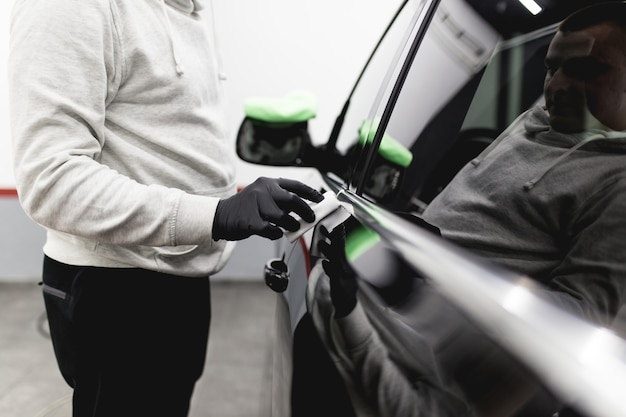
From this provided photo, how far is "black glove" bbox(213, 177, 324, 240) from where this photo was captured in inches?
30.3

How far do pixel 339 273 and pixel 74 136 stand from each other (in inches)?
Answer: 20.4

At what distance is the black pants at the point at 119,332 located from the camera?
37.1 inches

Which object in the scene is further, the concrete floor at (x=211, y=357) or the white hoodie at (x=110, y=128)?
the concrete floor at (x=211, y=357)

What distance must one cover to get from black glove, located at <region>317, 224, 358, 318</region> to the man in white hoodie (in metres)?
0.07

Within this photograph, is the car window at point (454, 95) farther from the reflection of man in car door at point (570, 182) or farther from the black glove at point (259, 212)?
the black glove at point (259, 212)

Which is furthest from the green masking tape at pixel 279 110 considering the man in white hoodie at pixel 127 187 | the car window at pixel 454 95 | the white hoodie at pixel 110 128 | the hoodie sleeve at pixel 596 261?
the hoodie sleeve at pixel 596 261

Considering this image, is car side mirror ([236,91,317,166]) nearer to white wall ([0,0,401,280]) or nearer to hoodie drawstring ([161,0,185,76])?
hoodie drawstring ([161,0,185,76])

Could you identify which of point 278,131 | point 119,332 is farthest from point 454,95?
point 119,332

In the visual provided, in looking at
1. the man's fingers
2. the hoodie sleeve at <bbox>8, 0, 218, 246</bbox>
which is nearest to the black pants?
the hoodie sleeve at <bbox>8, 0, 218, 246</bbox>

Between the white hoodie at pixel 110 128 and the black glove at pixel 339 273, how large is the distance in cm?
23

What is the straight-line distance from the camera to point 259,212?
2.59 ft

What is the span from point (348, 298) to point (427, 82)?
16.5 inches

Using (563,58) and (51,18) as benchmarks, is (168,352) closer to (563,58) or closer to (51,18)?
(51,18)

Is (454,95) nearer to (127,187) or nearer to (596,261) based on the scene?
(596,261)
